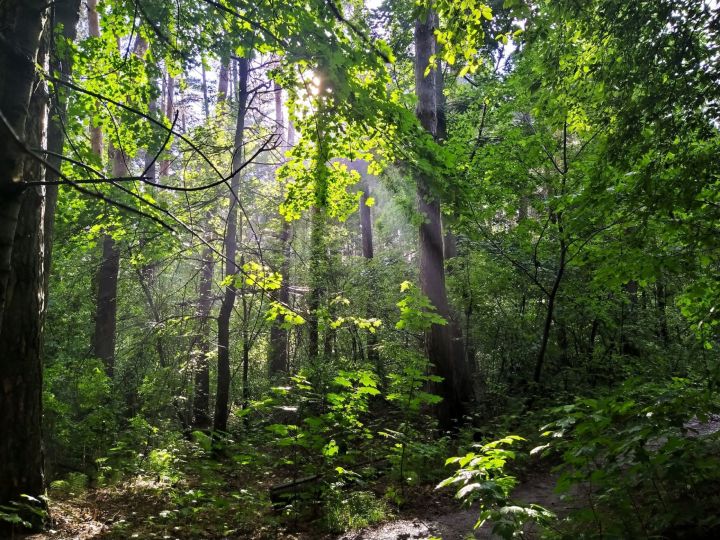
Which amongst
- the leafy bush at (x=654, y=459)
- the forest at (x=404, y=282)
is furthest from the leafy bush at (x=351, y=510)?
the leafy bush at (x=654, y=459)

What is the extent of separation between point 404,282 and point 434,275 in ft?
8.48

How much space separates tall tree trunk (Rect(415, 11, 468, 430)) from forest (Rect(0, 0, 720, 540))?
0.05 meters

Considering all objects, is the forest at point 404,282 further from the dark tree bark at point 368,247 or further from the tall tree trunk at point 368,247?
the tall tree trunk at point 368,247

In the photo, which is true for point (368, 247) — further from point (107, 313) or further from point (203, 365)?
point (107, 313)

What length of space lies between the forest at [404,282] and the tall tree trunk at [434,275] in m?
0.05

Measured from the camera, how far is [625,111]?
447cm

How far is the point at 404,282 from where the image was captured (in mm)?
7125

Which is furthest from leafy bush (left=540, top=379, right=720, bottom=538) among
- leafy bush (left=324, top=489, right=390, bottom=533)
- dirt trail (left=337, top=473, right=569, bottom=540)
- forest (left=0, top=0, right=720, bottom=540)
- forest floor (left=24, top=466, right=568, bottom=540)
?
leafy bush (left=324, top=489, right=390, bottom=533)

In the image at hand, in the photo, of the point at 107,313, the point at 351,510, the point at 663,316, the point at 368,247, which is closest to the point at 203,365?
the point at 107,313

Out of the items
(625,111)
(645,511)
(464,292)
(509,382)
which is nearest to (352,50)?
(625,111)

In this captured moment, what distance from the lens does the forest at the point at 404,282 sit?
3.13 metres

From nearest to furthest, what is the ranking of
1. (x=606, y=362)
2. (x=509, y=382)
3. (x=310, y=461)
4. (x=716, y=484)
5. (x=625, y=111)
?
(x=716, y=484) → (x=625, y=111) → (x=310, y=461) → (x=606, y=362) → (x=509, y=382)

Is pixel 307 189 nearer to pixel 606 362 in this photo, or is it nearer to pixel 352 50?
pixel 352 50

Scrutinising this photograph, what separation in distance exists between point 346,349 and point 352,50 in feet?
41.7
